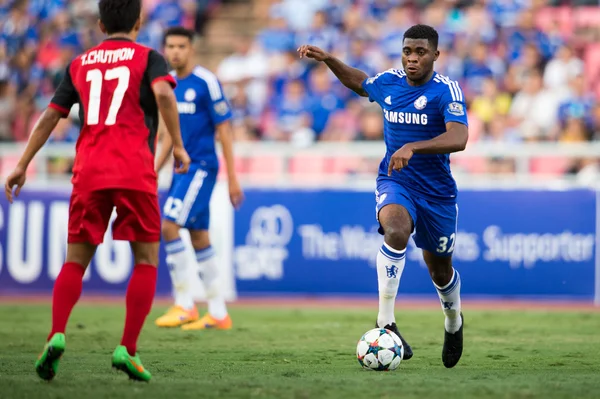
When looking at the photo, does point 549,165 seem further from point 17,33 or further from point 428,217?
point 17,33

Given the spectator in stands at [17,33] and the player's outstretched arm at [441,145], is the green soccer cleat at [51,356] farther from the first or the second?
the spectator in stands at [17,33]

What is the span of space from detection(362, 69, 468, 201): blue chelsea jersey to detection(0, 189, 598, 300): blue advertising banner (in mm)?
6523

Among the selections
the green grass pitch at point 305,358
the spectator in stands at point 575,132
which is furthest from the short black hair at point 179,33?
the spectator in stands at point 575,132

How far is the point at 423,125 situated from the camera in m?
7.61

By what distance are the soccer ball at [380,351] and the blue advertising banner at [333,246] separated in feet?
22.8

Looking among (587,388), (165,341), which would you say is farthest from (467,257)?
(587,388)

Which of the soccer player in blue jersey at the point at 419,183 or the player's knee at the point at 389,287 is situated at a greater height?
the soccer player in blue jersey at the point at 419,183

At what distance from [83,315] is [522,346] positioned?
5619mm

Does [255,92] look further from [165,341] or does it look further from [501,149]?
[165,341]

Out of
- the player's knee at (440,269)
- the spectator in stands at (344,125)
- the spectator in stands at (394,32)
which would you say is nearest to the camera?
the player's knee at (440,269)

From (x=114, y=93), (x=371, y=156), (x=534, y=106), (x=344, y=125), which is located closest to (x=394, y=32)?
(x=344, y=125)

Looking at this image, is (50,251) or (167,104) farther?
(50,251)

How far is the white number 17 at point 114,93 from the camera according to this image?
6.24 metres

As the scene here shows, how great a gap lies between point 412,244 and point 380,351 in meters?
6.94
